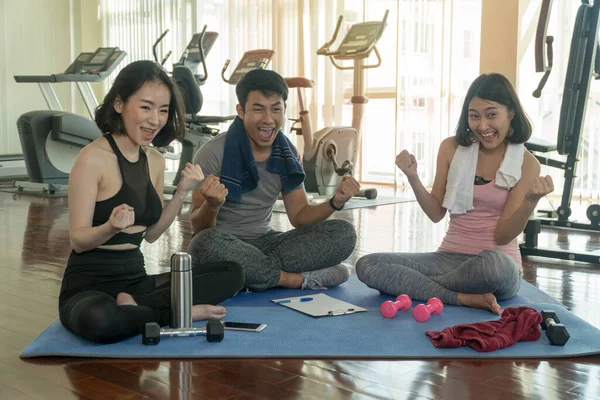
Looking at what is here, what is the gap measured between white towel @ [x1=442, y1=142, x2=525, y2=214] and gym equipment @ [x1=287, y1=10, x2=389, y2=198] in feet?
9.43

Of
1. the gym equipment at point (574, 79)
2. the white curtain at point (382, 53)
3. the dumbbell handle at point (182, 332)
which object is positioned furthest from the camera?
the white curtain at point (382, 53)

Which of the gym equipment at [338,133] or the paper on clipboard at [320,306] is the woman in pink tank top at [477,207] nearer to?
the paper on clipboard at [320,306]

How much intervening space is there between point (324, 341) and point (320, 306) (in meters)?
0.39

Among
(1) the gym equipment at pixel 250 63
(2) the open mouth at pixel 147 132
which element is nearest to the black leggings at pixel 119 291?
(2) the open mouth at pixel 147 132

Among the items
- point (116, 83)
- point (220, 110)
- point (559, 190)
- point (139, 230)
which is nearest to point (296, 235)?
point (139, 230)

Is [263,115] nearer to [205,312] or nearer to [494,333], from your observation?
[205,312]

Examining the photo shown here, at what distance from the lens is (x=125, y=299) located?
6.98 ft

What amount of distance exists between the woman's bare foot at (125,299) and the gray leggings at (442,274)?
882 mm

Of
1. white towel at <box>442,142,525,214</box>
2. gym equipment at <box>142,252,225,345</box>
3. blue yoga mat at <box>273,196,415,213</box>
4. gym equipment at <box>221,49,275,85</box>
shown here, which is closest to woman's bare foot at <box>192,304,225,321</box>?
gym equipment at <box>142,252,225,345</box>

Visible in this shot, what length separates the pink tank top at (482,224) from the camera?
8.40 ft

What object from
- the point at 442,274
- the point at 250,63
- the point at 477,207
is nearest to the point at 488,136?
the point at 477,207

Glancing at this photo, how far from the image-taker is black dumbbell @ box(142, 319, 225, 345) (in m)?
1.99

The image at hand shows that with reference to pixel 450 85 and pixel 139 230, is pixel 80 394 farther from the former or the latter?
pixel 450 85

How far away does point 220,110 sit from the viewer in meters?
8.32
